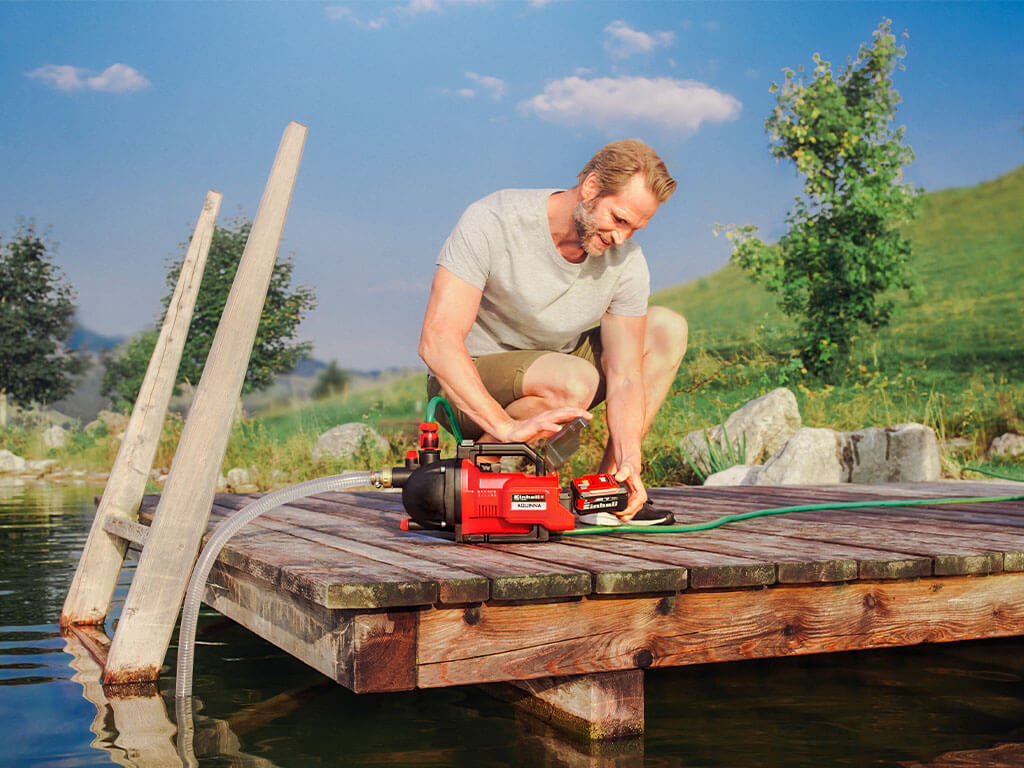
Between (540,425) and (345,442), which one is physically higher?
(540,425)

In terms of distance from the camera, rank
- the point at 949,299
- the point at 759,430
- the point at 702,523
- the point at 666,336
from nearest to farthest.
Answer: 1. the point at 702,523
2. the point at 666,336
3. the point at 759,430
4. the point at 949,299

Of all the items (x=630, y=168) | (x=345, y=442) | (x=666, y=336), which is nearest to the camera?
(x=630, y=168)

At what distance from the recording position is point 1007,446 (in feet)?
32.0

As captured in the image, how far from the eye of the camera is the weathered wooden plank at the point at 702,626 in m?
2.41

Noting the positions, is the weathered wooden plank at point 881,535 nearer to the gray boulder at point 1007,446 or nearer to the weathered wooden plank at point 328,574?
the weathered wooden plank at point 328,574

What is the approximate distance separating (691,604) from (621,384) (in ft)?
4.70

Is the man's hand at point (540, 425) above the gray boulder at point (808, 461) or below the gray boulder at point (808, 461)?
above

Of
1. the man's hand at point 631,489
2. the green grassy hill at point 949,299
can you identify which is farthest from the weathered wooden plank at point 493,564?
the green grassy hill at point 949,299

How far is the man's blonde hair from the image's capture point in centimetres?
355

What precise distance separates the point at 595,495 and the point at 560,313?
1.00 meters

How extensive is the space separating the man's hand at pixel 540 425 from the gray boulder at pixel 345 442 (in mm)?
8372

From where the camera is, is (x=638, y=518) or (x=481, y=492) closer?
(x=481, y=492)

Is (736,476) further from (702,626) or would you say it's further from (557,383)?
(702,626)

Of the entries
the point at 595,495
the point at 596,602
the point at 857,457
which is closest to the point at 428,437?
the point at 595,495
